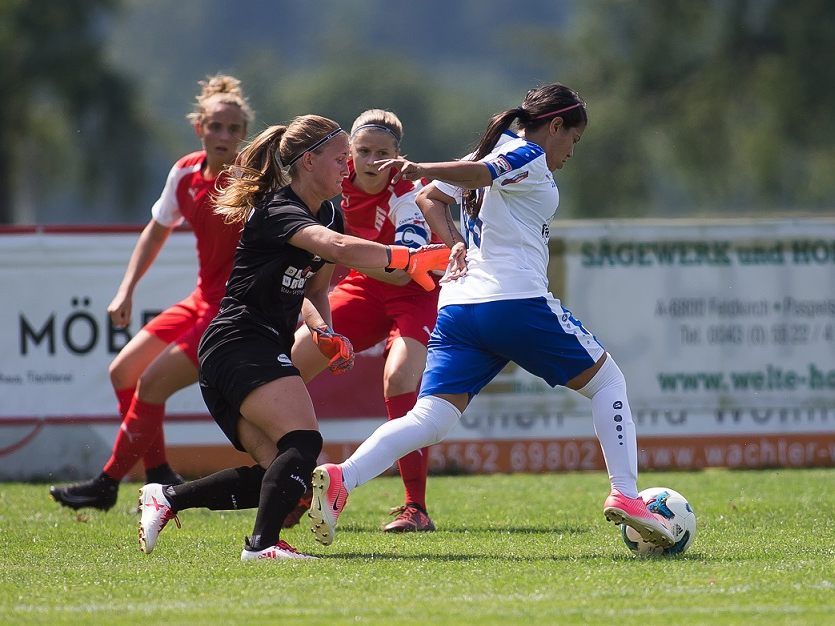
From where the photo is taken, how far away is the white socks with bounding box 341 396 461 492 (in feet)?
18.5

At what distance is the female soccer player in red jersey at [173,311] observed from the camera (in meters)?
7.42

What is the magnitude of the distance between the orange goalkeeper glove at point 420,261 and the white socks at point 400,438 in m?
0.54

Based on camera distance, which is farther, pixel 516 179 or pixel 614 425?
pixel 614 425

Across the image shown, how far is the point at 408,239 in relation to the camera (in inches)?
272

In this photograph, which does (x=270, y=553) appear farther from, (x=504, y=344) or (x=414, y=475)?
(x=414, y=475)

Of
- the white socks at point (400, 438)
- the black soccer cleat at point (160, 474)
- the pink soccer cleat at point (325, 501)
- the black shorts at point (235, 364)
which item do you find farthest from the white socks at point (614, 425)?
the black soccer cleat at point (160, 474)

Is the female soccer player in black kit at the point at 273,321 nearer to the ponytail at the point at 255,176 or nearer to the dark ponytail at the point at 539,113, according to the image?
the ponytail at the point at 255,176

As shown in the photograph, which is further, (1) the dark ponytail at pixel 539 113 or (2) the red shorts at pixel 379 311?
(2) the red shorts at pixel 379 311

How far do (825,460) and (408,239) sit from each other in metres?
4.76

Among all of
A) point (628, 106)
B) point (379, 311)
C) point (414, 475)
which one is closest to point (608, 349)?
point (379, 311)

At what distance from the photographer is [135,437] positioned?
744cm

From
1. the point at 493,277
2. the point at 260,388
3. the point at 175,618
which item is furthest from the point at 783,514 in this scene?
the point at 175,618

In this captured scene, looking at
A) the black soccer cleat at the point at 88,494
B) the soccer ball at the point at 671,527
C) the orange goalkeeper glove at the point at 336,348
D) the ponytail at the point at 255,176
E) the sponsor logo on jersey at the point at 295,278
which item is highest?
the ponytail at the point at 255,176

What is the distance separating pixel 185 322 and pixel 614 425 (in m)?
2.73
